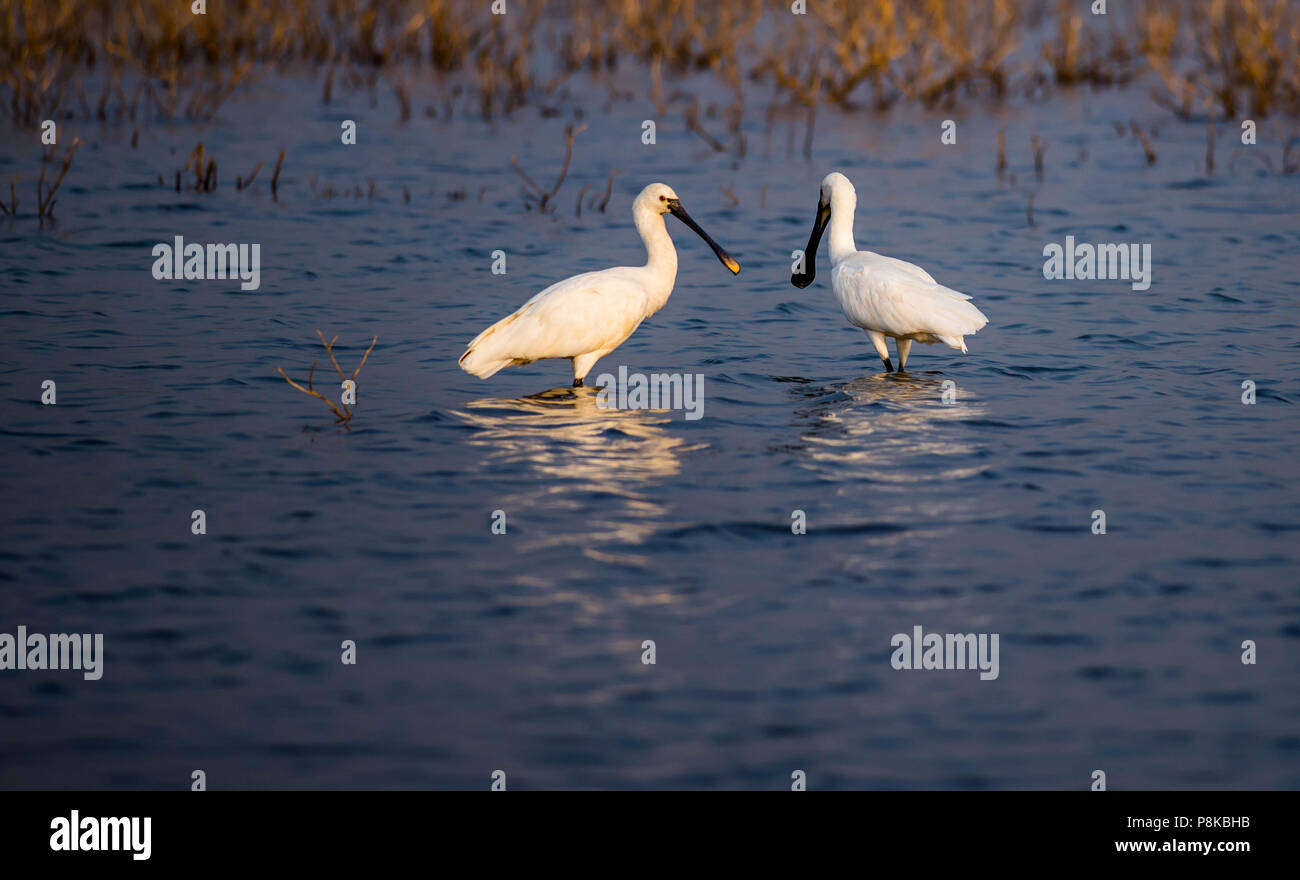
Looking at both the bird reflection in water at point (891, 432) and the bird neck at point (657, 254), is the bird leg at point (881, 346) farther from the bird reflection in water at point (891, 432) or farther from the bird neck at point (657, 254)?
the bird neck at point (657, 254)

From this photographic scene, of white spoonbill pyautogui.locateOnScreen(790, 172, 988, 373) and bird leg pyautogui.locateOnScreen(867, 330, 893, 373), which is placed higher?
white spoonbill pyautogui.locateOnScreen(790, 172, 988, 373)

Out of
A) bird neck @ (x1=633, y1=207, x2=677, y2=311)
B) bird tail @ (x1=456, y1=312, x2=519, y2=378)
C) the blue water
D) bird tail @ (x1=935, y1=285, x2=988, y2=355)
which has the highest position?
bird neck @ (x1=633, y1=207, x2=677, y2=311)

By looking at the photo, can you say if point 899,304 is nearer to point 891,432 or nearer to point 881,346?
point 881,346

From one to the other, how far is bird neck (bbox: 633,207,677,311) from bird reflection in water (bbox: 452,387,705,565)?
774mm

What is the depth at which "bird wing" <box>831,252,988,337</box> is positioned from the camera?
9977mm

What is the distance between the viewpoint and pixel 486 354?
389 inches

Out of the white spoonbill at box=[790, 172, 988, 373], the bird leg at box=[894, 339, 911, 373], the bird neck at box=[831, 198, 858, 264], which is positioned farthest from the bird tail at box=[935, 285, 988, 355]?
the bird neck at box=[831, 198, 858, 264]

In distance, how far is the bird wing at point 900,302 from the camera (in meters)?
9.98

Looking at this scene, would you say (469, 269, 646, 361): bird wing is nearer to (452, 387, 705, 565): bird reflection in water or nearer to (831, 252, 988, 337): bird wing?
(452, 387, 705, 565): bird reflection in water

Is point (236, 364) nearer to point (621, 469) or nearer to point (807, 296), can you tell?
point (621, 469)

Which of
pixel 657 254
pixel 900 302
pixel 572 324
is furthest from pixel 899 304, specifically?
pixel 572 324

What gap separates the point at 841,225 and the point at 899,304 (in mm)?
1373
